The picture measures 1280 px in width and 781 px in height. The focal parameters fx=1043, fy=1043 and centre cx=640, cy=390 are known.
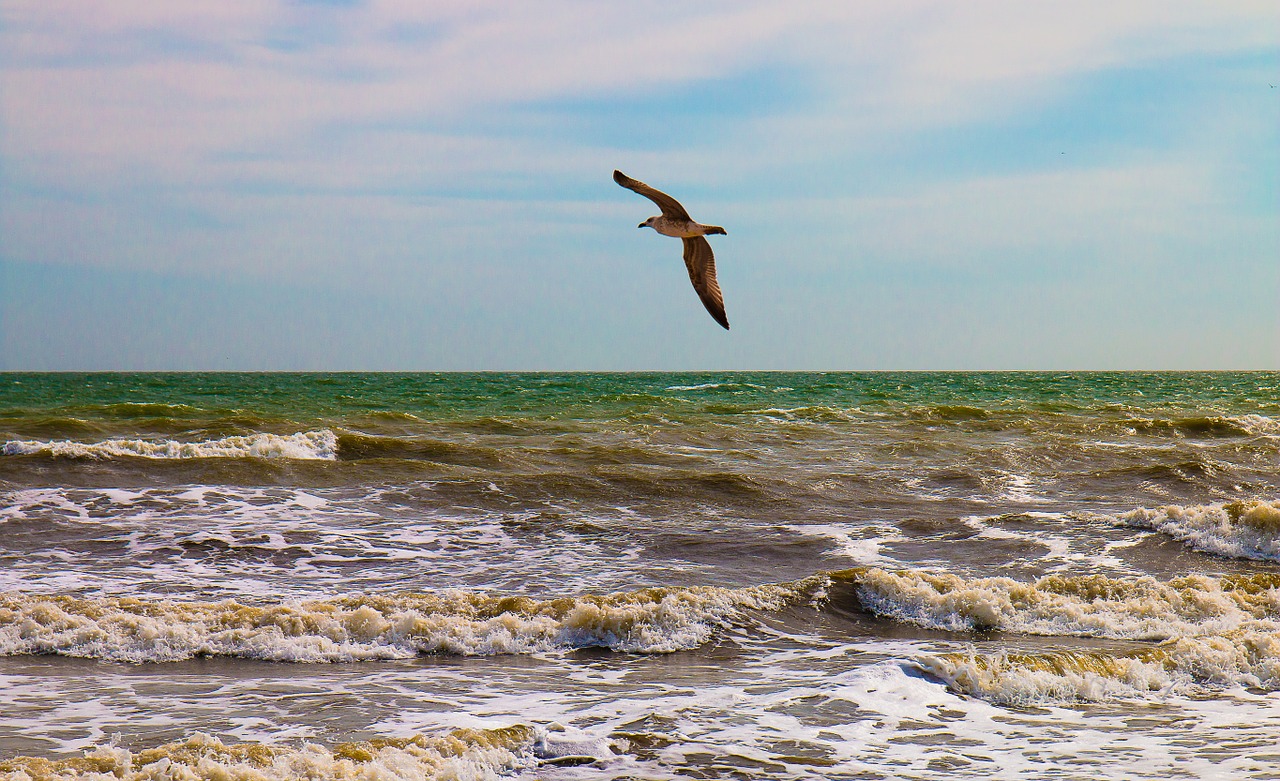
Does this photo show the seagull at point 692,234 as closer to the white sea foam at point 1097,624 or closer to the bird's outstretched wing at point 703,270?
the bird's outstretched wing at point 703,270

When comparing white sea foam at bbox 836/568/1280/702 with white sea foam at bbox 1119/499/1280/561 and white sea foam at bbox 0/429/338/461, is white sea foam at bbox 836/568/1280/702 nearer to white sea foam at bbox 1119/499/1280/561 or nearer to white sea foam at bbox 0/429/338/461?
white sea foam at bbox 1119/499/1280/561

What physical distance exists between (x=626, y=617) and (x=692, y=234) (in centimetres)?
256

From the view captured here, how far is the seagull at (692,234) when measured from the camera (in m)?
6.43

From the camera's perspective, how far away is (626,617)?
6875mm

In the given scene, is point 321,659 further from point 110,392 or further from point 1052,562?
point 110,392

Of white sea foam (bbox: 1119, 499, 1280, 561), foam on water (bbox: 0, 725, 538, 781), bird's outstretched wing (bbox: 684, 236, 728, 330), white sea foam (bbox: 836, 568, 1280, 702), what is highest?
bird's outstretched wing (bbox: 684, 236, 728, 330)

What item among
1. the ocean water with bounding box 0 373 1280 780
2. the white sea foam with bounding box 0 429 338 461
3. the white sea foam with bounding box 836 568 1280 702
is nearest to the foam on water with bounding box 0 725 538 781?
the ocean water with bounding box 0 373 1280 780

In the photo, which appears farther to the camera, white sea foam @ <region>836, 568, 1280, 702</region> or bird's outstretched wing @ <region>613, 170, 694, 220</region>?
bird's outstretched wing @ <region>613, 170, 694, 220</region>

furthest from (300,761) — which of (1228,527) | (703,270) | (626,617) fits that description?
(1228,527)

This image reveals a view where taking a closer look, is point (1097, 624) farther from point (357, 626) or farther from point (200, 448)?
point (200, 448)

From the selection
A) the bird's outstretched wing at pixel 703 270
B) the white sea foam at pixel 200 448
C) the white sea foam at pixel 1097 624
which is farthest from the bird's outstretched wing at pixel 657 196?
the white sea foam at pixel 200 448

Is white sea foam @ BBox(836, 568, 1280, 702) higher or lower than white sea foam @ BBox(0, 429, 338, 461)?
lower

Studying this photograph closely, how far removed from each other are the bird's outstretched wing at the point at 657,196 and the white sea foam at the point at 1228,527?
6.51 meters

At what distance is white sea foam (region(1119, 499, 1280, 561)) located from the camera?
32.0 ft
